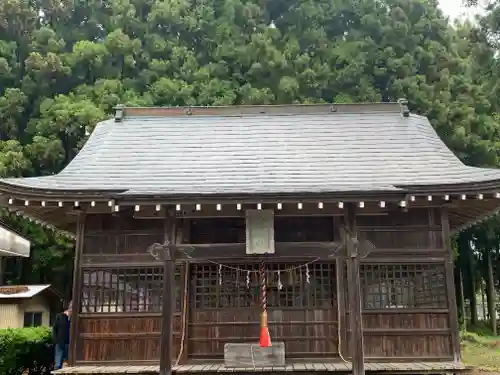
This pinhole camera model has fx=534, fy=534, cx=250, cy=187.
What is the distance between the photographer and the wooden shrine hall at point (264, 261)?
9.49m

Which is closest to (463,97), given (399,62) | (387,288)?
(399,62)

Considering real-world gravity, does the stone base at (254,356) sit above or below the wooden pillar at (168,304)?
below

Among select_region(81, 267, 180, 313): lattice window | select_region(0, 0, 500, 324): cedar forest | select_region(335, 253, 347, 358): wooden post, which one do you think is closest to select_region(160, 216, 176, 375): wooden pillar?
select_region(81, 267, 180, 313): lattice window

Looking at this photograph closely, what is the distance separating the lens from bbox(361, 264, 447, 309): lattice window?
10.3 m

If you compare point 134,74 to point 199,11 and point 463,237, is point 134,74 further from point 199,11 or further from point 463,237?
point 463,237

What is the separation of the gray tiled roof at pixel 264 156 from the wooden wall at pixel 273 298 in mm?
909

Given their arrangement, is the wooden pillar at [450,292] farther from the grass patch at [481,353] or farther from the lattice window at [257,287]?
the grass patch at [481,353]

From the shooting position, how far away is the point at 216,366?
9.76 metres

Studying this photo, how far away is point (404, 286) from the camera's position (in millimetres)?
10391

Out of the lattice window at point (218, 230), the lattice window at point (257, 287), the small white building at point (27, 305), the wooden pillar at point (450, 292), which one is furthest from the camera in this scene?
the small white building at point (27, 305)

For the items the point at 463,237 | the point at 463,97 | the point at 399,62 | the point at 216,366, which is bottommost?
the point at 216,366

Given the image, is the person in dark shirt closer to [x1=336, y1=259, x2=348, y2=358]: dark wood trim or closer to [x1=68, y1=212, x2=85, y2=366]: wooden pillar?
[x1=68, y1=212, x2=85, y2=366]: wooden pillar

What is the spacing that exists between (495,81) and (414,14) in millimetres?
11153

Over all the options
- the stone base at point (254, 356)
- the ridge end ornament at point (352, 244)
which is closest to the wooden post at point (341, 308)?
the ridge end ornament at point (352, 244)
